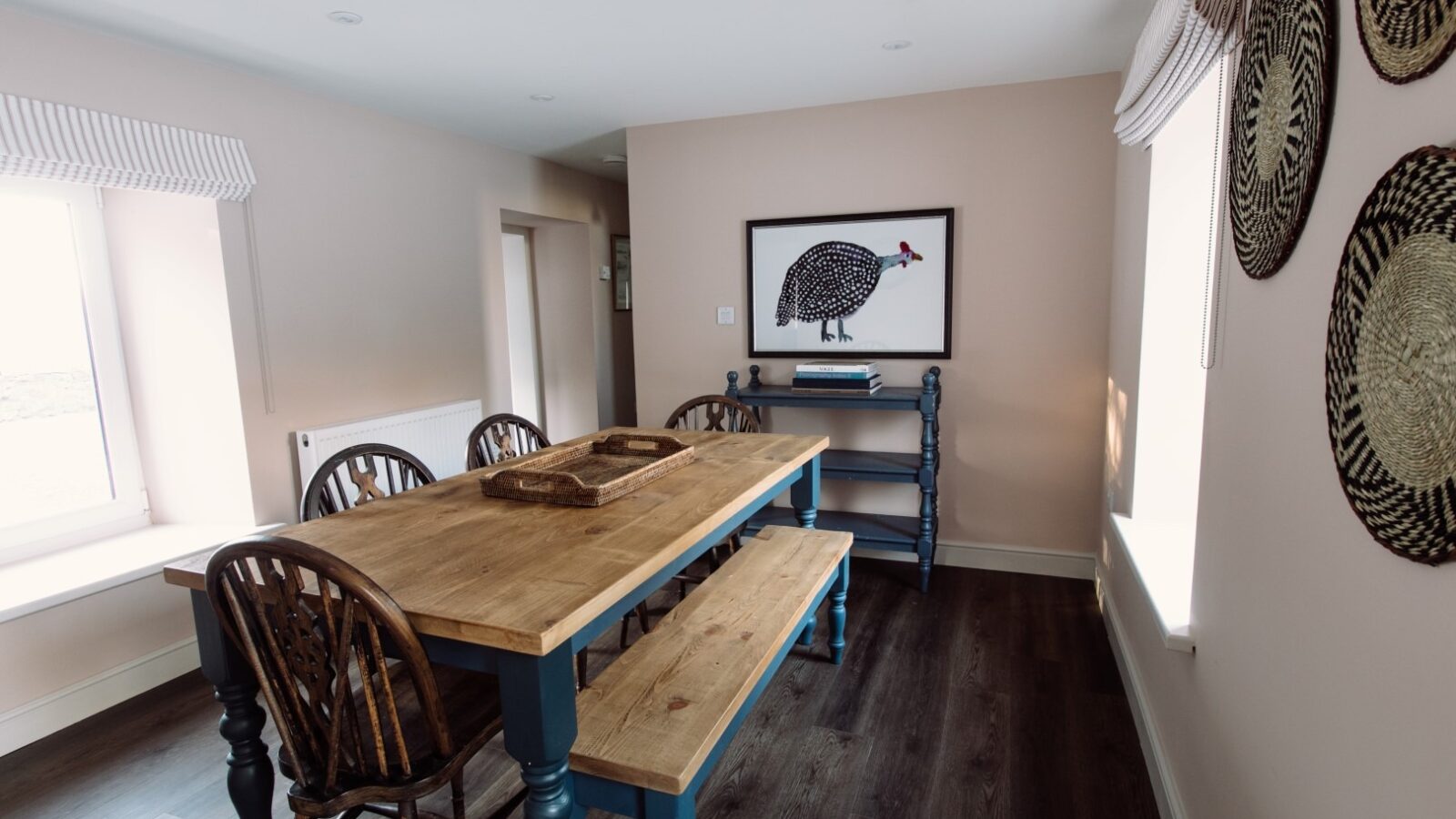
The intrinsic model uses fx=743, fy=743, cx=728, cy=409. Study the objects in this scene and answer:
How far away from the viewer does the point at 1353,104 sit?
3.01ft

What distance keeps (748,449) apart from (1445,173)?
1.85 meters

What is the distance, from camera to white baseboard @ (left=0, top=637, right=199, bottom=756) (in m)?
2.30

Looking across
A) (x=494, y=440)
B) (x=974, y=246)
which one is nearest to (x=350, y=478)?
(x=494, y=440)

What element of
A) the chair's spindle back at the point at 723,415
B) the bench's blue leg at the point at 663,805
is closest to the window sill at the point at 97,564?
the chair's spindle back at the point at 723,415

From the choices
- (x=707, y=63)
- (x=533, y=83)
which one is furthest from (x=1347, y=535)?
(x=533, y=83)

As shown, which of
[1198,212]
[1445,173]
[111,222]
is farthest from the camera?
[111,222]

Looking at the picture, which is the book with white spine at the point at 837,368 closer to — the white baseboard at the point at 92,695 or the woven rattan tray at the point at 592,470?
the woven rattan tray at the point at 592,470

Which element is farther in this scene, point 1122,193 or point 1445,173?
point 1122,193

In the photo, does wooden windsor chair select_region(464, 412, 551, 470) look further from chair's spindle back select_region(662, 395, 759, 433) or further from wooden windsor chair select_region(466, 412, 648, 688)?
chair's spindle back select_region(662, 395, 759, 433)

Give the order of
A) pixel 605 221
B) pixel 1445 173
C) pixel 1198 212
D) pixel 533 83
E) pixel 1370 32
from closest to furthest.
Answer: pixel 1445 173
pixel 1370 32
pixel 1198 212
pixel 533 83
pixel 605 221

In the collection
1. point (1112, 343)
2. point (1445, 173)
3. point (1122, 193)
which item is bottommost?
point (1112, 343)

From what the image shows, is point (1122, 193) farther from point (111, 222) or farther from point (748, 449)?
point (111, 222)

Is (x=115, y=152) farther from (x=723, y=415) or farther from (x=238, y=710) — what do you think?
(x=723, y=415)

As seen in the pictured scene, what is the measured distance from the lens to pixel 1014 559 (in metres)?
3.54
